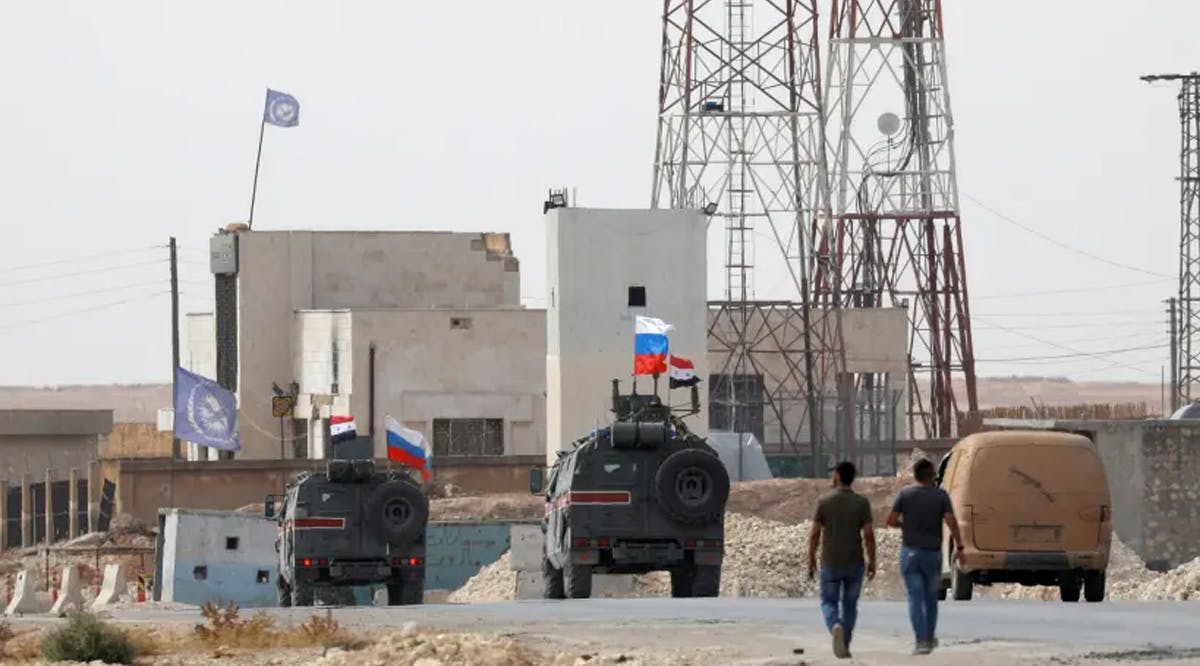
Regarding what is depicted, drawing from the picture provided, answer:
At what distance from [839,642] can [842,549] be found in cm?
66

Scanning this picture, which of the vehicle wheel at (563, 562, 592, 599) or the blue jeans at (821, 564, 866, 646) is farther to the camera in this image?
the vehicle wheel at (563, 562, 592, 599)

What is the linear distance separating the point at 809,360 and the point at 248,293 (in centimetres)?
1908

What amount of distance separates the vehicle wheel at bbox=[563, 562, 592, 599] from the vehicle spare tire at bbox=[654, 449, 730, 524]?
4.29ft

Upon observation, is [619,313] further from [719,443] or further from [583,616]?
[583,616]

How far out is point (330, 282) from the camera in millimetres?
85312

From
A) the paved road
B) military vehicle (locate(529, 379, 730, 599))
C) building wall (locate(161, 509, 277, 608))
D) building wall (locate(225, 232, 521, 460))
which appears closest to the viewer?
the paved road

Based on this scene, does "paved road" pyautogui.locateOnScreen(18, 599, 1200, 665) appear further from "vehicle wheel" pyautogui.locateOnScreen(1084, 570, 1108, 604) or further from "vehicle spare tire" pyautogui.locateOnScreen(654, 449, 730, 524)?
"vehicle spare tire" pyautogui.locateOnScreen(654, 449, 730, 524)

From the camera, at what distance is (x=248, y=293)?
274 ft

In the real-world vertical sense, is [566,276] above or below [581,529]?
above

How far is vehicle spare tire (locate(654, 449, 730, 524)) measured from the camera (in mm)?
34062

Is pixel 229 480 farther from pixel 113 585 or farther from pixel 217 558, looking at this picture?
pixel 113 585

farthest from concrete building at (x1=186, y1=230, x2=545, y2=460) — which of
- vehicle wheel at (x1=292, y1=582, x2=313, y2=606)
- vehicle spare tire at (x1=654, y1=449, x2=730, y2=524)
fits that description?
vehicle spare tire at (x1=654, y1=449, x2=730, y2=524)

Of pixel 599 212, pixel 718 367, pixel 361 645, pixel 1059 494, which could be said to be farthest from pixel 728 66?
pixel 361 645

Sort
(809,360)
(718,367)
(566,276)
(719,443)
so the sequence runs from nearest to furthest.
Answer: (566,276) < (719,443) < (809,360) < (718,367)
